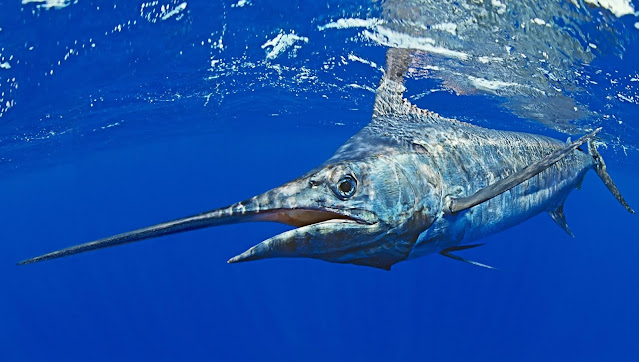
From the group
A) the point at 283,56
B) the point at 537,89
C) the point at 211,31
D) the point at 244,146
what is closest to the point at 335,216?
the point at 211,31

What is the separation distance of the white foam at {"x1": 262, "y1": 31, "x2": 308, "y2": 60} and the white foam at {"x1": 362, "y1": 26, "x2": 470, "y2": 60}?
5.76ft

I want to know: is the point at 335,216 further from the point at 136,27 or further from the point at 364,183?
the point at 136,27

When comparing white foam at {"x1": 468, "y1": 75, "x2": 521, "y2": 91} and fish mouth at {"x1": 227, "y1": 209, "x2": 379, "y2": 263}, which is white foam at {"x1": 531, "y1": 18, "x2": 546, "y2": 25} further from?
fish mouth at {"x1": 227, "y1": 209, "x2": 379, "y2": 263}

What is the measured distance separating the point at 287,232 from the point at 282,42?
369 inches

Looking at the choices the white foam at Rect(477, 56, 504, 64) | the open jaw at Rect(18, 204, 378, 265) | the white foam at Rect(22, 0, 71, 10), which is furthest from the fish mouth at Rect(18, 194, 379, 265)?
the white foam at Rect(477, 56, 504, 64)

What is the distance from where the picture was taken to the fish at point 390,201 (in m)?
2.62

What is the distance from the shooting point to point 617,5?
7387mm

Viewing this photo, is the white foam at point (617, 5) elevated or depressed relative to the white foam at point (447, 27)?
depressed

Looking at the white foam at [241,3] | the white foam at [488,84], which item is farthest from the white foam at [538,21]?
the white foam at [241,3]

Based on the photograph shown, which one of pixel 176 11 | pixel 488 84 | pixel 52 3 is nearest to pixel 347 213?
pixel 176 11

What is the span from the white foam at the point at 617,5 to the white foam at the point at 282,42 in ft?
20.2

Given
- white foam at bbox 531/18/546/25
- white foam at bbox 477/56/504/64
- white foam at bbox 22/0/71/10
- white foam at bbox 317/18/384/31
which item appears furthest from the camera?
white foam at bbox 477/56/504/64

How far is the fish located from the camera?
262 cm

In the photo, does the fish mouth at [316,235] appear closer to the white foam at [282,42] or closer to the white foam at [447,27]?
the white foam at [447,27]
